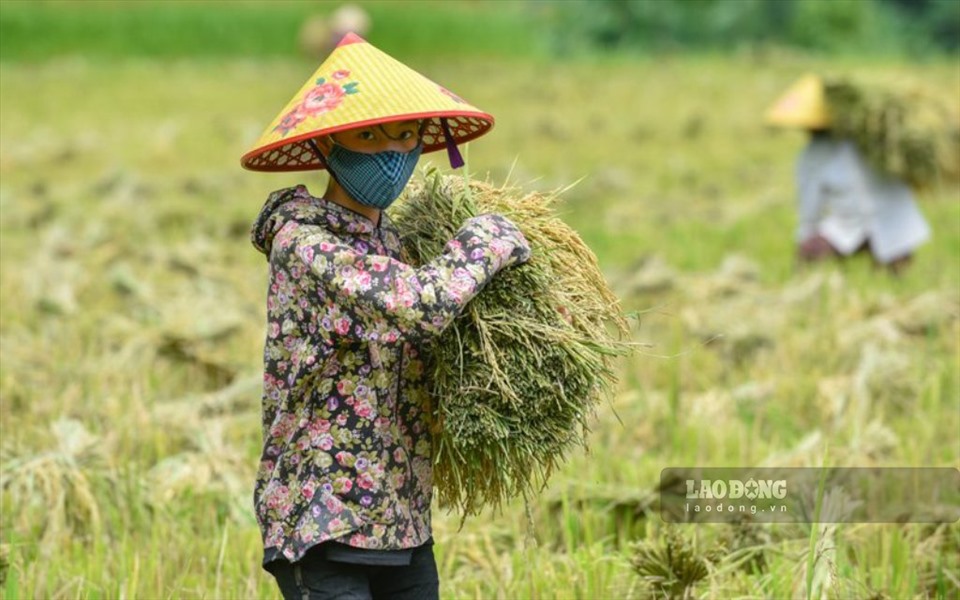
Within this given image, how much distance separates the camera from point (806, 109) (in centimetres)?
742

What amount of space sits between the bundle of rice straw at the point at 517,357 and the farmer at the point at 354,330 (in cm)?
7

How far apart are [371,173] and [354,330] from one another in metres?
0.26

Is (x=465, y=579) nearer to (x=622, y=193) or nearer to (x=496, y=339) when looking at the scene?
(x=496, y=339)

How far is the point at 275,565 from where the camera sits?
7.97 feet

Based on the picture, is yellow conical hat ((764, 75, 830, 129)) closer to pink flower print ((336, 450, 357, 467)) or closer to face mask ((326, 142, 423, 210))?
face mask ((326, 142, 423, 210))

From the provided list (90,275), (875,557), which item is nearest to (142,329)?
(90,275)

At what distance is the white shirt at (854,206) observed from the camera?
288 inches

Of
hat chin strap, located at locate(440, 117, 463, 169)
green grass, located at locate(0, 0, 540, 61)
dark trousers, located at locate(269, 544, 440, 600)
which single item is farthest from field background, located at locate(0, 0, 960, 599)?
green grass, located at locate(0, 0, 540, 61)

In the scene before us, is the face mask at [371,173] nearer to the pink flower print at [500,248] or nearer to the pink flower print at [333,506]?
the pink flower print at [500,248]

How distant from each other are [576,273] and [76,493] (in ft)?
5.16

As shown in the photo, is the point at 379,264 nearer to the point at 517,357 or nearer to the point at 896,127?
the point at 517,357

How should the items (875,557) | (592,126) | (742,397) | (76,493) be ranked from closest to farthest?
(875,557) → (76,493) → (742,397) → (592,126)

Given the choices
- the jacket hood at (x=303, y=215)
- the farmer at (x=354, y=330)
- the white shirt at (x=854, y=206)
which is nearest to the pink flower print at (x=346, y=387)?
the farmer at (x=354, y=330)

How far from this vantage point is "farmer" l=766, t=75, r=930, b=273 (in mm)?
7316
